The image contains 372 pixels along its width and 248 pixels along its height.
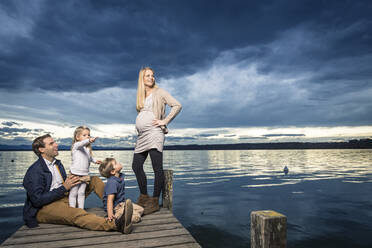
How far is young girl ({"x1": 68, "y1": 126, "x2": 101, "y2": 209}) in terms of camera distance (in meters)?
4.46

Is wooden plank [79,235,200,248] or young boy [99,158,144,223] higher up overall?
young boy [99,158,144,223]

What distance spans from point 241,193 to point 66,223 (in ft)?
41.4

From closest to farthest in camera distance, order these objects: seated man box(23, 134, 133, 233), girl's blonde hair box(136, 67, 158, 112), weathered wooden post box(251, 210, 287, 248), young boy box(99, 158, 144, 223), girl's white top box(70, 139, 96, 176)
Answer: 1. weathered wooden post box(251, 210, 287, 248)
2. seated man box(23, 134, 133, 233)
3. young boy box(99, 158, 144, 223)
4. girl's white top box(70, 139, 96, 176)
5. girl's blonde hair box(136, 67, 158, 112)

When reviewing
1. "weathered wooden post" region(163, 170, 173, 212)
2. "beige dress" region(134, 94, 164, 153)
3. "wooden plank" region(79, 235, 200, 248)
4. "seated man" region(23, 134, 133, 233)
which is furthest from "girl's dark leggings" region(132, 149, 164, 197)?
"wooden plank" region(79, 235, 200, 248)

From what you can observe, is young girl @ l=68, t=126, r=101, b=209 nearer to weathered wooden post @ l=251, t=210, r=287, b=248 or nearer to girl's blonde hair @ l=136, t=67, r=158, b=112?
girl's blonde hair @ l=136, t=67, r=158, b=112

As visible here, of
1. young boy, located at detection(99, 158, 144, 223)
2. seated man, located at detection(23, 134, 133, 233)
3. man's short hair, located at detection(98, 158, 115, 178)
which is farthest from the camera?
man's short hair, located at detection(98, 158, 115, 178)

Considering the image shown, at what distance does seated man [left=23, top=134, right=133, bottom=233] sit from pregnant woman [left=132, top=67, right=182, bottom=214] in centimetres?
111

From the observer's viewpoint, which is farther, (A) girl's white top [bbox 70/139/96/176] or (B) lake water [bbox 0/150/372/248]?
(B) lake water [bbox 0/150/372/248]

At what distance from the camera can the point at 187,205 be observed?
12203 mm

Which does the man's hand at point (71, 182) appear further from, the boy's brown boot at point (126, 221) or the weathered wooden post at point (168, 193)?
the weathered wooden post at point (168, 193)

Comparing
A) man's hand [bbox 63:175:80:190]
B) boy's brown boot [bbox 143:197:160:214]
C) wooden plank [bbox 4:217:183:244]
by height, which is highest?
man's hand [bbox 63:175:80:190]

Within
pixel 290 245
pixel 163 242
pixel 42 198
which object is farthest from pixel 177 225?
pixel 290 245

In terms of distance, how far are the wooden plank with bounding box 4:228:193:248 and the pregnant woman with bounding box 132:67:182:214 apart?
3.73 ft

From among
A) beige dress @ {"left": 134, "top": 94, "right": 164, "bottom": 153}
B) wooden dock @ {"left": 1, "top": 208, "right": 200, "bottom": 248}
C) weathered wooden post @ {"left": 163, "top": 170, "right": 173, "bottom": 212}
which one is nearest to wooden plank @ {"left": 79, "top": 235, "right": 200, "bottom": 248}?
wooden dock @ {"left": 1, "top": 208, "right": 200, "bottom": 248}
